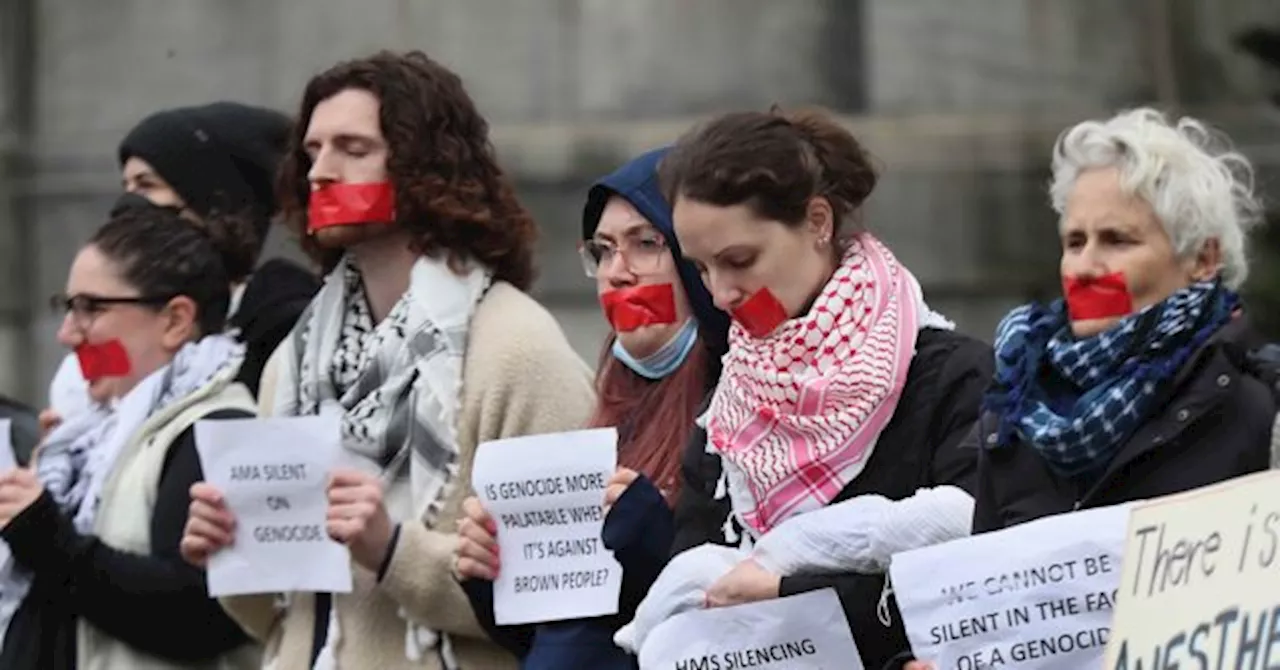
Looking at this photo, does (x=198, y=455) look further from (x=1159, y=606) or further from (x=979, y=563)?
(x=1159, y=606)

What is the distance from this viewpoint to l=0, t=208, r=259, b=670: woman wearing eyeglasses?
689cm

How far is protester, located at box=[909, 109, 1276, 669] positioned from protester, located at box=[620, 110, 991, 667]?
14 centimetres

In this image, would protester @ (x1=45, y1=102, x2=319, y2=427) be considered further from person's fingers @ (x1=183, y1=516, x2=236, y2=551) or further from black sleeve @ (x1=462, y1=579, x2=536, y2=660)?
black sleeve @ (x1=462, y1=579, x2=536, y2=660)

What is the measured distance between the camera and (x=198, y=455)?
22.8 feet

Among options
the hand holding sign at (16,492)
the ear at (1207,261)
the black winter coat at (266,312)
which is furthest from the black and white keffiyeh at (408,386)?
the ear at (1207,261)

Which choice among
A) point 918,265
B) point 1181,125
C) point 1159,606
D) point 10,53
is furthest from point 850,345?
point 10,53

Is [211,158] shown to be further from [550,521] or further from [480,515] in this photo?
[550,521]

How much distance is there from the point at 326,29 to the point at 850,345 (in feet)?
23.4

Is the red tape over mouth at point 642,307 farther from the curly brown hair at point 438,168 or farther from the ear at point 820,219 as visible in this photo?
the curly brown hair at point 438,168

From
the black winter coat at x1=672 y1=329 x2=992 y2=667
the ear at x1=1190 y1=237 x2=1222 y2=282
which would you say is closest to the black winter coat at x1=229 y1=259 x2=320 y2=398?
the black winter coat at x1=672 y1=329 x2=992 y2=667

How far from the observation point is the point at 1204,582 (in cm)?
438

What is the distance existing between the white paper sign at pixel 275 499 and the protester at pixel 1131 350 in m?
1.74

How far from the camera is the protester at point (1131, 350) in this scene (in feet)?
16.5

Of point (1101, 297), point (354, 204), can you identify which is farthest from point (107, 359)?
point (1101, 297)
